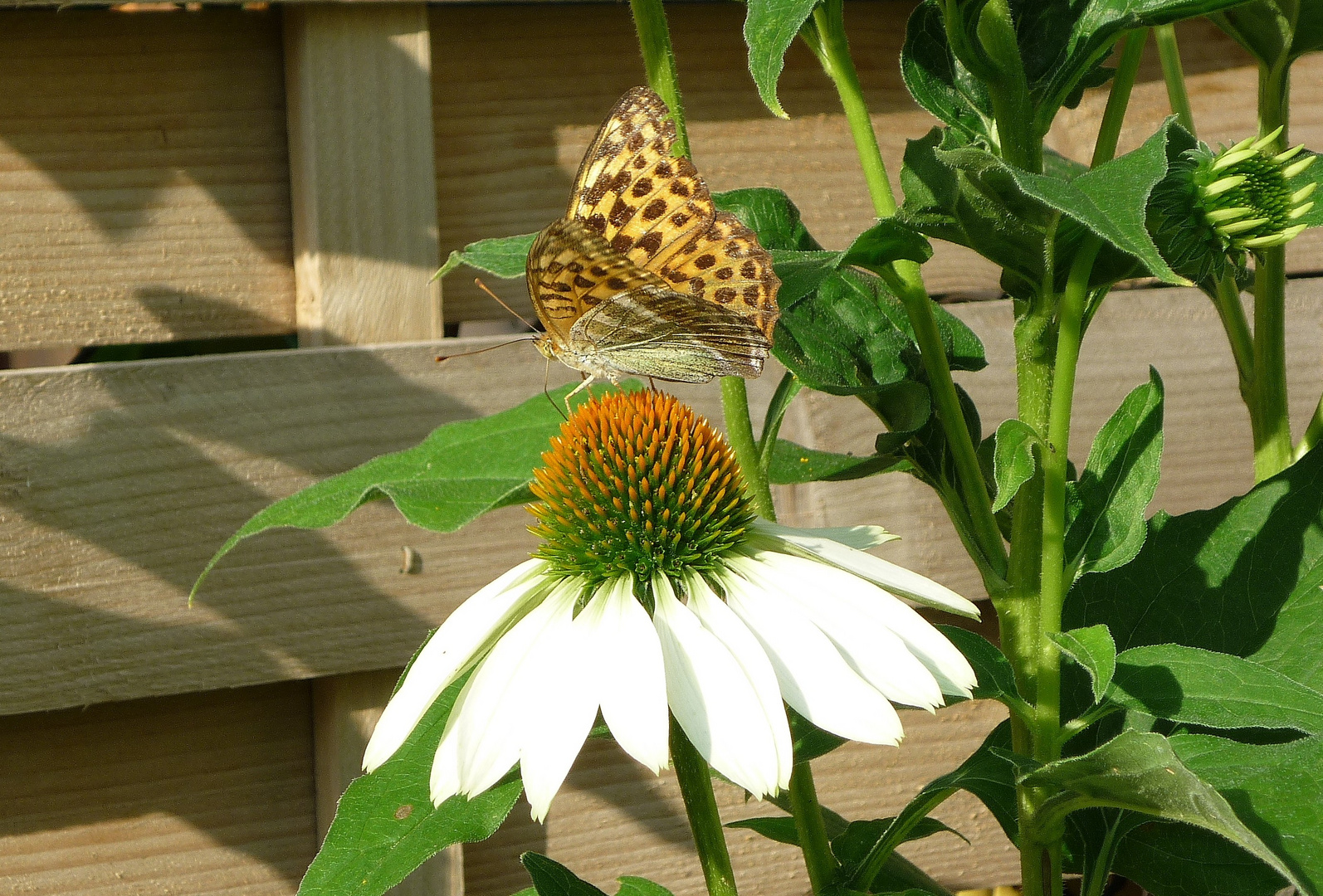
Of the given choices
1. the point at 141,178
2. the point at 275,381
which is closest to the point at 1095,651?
the point at 275,381

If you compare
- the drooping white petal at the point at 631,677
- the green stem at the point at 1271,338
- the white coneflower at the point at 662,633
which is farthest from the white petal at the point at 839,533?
the green stem at the point at 1271,338

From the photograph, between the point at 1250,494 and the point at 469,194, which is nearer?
the point at 1250,494

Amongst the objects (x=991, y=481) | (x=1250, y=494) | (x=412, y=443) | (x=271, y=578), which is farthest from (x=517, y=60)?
(x=1250, y=494)

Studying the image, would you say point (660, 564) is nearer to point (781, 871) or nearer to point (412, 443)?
point (412, 443)

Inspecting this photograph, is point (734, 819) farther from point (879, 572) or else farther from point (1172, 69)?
point (1172, 69)

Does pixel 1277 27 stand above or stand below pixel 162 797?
above

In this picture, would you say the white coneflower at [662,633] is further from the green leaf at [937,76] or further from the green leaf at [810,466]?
the green leaf at [937,76]

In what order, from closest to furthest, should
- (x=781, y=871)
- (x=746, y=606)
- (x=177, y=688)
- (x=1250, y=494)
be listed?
1. (x=746, y=606)
2. (x=1250, y=494)
3. (x=177, y=688)
4. (x=781, y=871)
